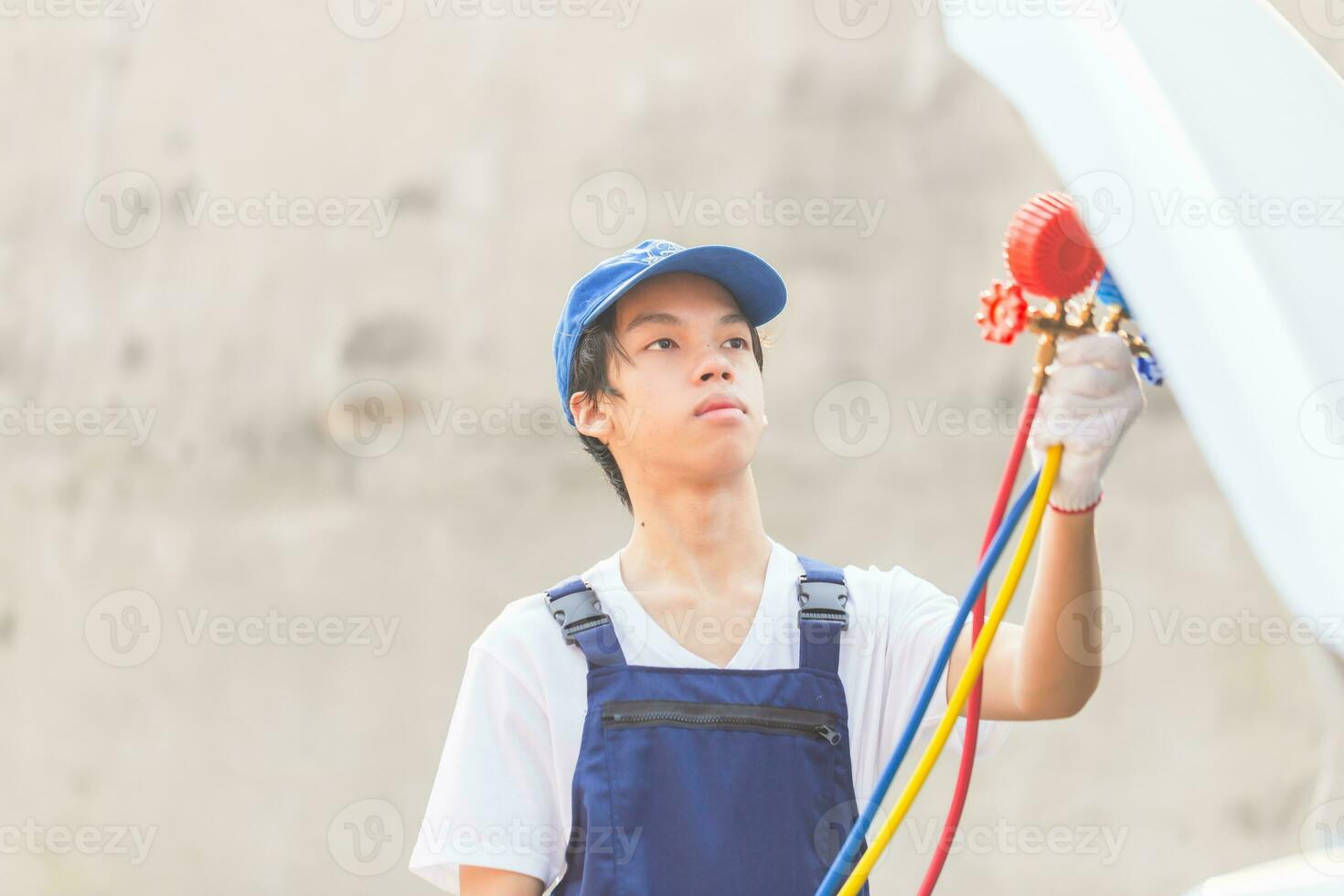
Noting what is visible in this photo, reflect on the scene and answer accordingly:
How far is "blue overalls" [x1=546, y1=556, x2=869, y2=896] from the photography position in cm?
118

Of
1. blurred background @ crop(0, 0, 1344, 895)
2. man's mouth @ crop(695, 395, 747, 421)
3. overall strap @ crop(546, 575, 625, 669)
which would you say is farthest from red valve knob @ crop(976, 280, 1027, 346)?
blurred background @ crop(0, 0, 1344, 895)

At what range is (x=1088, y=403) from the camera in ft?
3.14

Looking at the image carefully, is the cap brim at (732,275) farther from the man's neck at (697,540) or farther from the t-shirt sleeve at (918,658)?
the t-shirt sleeve at (918,658)

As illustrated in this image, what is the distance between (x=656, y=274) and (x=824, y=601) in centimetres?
36

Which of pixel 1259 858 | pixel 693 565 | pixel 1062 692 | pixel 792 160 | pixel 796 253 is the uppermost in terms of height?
pixel 792 160

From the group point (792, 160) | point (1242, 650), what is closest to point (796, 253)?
point (792, 160)

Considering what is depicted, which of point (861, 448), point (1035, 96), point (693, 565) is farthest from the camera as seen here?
point (861, 448)

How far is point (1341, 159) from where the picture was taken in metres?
0.82

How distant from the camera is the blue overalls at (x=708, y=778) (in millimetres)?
1182

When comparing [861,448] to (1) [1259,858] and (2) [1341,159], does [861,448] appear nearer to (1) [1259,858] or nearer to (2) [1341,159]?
(1) [1259,858]

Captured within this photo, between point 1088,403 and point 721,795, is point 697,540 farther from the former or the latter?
point 1088,403

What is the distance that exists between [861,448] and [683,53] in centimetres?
93

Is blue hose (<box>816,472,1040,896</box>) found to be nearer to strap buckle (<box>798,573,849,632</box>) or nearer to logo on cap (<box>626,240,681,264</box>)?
strap buckle (<box>798,573,849,632</box>)

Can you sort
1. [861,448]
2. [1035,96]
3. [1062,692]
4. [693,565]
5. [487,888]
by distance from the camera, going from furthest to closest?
1. [861,448]
2. [693,565]
3. [487,888]
4. [1062,692]
5. [1035,96]
